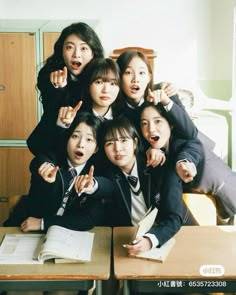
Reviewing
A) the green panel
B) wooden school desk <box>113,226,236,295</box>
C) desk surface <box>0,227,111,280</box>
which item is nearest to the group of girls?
the green panel

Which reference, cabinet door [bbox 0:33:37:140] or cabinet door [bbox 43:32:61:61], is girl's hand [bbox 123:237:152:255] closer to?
cabinet door [bbox 0:33:37:140]

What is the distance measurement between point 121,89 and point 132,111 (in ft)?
0.42

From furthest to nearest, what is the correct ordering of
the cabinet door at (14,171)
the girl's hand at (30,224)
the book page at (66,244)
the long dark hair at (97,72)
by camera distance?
the cabinet door at (14,171) < the long dark hair at (97,72) < the girl's hand at (30,224) < the book page at (66,244)

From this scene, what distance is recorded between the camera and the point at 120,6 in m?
2.48

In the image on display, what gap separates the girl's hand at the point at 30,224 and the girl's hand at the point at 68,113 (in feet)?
1.73

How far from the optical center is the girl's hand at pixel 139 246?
2049 mm

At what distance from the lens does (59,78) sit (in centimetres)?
246

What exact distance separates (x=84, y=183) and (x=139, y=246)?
0.56 metres

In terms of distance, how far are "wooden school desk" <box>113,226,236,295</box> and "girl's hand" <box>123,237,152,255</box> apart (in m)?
0.03

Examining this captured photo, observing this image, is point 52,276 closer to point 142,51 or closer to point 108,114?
point 108,114

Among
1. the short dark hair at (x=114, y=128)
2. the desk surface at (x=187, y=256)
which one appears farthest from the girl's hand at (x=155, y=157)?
the desk surface at (x=187, y=256)

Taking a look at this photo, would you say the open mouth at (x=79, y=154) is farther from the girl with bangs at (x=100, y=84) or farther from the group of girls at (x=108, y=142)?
the girl with bangs at (x=100, y=84)

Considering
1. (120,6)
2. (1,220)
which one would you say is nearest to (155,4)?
(120,6)

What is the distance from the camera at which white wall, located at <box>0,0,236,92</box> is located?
2.46 metres
